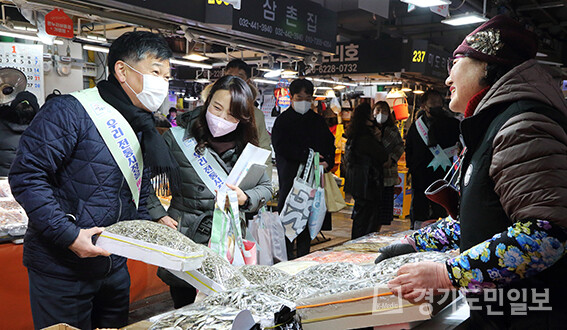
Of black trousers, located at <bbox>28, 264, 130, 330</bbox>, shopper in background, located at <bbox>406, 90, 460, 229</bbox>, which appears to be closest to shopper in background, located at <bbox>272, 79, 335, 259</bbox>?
shopper in background, located at <bbox>406, 90, 460, 229</bbox>

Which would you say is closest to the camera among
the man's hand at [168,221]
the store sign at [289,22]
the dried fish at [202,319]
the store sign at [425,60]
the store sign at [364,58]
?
the dried fish at [202,319]

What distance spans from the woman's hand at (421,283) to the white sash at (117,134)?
1.23m

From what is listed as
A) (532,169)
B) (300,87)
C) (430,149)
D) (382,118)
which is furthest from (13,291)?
(382,118)

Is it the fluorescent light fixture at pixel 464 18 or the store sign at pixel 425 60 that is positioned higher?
the fluorescent light fixture at pixel 464 18

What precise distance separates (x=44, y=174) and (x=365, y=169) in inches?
174

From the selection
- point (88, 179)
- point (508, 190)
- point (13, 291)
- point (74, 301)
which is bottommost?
point (13, 291)

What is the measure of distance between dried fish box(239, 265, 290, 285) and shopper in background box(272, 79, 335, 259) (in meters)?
3.05

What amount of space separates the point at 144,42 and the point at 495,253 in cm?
164

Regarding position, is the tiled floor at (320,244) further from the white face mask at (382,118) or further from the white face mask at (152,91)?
the white face mask at (152,91)

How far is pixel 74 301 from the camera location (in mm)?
1901

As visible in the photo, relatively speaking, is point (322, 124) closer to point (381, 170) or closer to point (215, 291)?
point (381, 170)

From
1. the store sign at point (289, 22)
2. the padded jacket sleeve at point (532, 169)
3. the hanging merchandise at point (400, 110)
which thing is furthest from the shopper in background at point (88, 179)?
the hanging merchandise at point (400, 110)

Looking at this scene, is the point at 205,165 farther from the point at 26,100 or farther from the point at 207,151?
the point at 26,100

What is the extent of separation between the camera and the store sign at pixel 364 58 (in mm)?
7832
